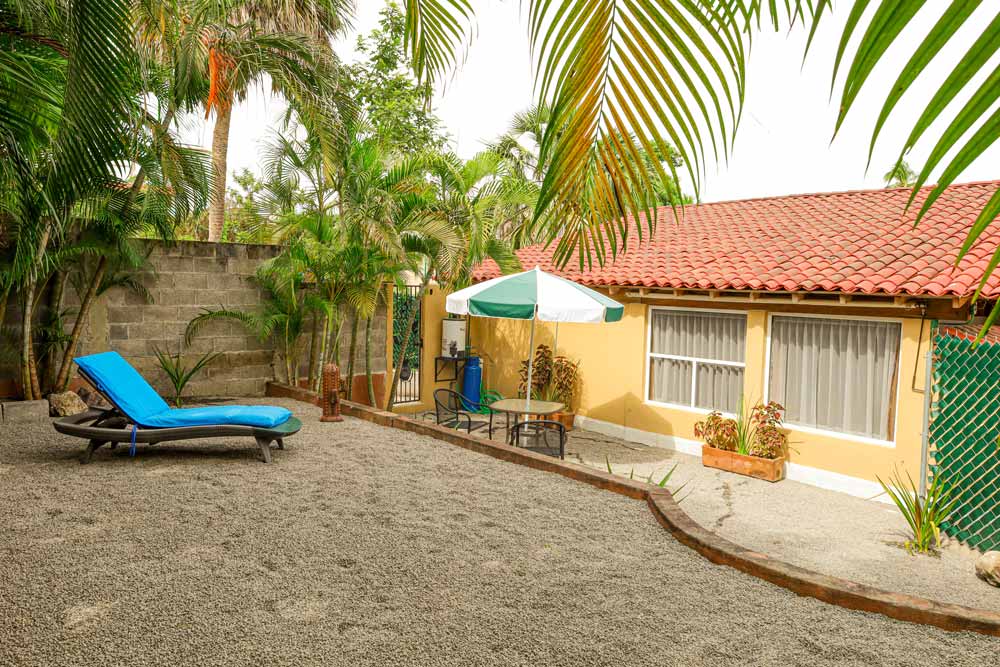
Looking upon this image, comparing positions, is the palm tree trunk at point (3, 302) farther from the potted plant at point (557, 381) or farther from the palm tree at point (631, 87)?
the palm tree at point (631, 87)

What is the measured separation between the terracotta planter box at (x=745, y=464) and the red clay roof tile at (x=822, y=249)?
2607mm

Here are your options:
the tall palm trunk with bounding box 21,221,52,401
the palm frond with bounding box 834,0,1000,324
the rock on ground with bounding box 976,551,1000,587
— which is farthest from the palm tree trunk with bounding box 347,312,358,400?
the palm frond with bounding box 834,0,1000,324

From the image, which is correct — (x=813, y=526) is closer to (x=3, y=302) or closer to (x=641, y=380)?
(x=641, y=380)

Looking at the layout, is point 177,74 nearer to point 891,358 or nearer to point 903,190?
point 891,358

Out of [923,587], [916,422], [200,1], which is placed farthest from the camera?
[200,1]

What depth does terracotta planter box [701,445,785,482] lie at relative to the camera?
10.6 m

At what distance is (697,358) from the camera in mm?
12328

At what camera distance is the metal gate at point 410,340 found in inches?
600

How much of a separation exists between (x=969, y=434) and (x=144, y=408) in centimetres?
882

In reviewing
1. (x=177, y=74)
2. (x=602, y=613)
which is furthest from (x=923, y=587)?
(x=177, y=74)

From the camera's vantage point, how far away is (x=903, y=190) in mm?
14812

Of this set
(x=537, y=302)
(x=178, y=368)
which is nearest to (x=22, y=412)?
(x=178, y=368)

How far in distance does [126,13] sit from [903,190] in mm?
15433

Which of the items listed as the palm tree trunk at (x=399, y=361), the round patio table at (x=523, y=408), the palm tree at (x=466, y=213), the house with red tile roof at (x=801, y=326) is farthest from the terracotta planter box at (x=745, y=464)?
the palm tree trunk at (x=399, y=361)
